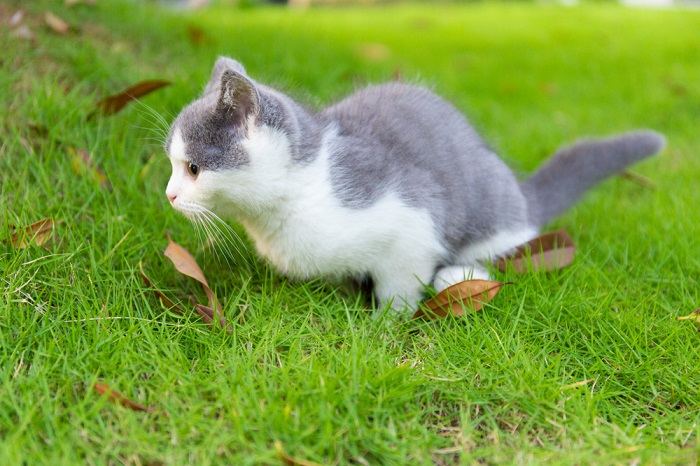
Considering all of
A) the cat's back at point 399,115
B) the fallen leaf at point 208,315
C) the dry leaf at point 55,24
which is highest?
the dry leaf at point 55,24

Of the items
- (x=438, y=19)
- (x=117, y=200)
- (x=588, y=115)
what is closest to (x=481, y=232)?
(x=117, y=200)

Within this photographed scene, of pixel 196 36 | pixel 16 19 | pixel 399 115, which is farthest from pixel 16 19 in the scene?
pixel 399 115

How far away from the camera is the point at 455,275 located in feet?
7.61

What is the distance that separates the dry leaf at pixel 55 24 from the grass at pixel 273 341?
0.13 ft

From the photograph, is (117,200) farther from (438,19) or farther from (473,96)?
(438,19)

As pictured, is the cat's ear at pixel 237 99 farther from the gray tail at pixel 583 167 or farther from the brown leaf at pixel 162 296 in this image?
the gray tail at pixel 583 167

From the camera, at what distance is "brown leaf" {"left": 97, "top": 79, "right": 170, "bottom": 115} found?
2730 millimetres

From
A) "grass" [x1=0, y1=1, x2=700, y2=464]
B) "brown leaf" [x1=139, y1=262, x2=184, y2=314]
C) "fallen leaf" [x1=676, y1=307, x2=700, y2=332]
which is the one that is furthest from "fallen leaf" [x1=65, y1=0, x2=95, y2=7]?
"fallen leaf" [x1=676, y1=307, x2=700, y2=332]

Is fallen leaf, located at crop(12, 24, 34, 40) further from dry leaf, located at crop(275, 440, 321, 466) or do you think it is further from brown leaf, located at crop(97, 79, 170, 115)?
dry leaf, located at crop(275, 440, 321, 466)

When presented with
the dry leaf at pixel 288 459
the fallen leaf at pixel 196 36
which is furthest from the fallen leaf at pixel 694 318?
the fallen leaf at pixel 196 36

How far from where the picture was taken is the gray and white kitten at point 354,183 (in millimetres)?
2008

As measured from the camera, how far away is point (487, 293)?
2.14 m

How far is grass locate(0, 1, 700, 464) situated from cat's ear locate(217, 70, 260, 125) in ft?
1.77

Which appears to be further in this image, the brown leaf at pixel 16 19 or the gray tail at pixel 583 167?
the brown leaf at pixel 16 19
